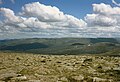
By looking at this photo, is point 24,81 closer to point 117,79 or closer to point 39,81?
point 39,81

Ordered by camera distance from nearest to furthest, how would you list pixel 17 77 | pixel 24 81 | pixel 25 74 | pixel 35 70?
1. pixel 24 81
2. pixel 17 77
3. pixel 25 74
4. pixel 35 70

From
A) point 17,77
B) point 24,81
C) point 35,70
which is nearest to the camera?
point 24,81

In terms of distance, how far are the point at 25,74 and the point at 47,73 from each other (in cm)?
261

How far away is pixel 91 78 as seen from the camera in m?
22.6

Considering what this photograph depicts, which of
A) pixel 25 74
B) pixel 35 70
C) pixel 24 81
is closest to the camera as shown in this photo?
pixel 24 81

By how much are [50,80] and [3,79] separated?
4704mm

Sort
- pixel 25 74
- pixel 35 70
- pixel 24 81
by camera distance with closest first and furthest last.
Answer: pixel 24 81
pixel 25 74
pixel 35 70

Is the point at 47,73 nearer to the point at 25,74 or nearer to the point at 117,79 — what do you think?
the point at 25,74

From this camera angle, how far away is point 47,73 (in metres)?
24.9

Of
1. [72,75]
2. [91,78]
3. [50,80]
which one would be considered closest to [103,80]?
[91,78]

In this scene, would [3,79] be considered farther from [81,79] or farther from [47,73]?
[81,79]

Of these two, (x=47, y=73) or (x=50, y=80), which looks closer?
(x=50, y=80)

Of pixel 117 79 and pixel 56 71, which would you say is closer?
pixel 117 79

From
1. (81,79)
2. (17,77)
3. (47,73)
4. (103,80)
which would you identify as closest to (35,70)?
(47,73)
